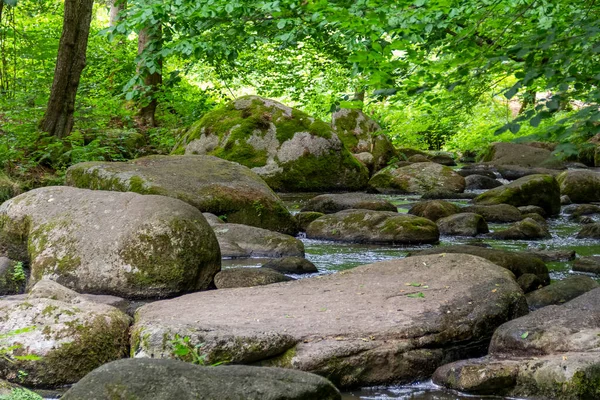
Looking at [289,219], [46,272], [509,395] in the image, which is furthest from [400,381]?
[289,219]

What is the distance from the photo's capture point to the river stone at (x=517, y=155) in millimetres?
19688

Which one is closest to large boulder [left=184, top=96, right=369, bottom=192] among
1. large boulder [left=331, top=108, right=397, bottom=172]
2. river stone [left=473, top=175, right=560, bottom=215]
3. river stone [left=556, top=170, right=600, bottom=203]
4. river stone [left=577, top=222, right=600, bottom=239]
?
river stone [left=473, top=175, right=560, bottom=215]

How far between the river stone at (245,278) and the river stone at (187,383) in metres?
3.15

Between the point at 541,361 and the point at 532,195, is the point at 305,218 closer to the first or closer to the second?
the point at 532,195

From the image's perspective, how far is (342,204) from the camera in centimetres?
1154

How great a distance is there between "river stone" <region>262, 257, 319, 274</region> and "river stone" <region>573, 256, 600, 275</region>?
2.88m

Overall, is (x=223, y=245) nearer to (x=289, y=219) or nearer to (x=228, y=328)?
(x=289, y=219)

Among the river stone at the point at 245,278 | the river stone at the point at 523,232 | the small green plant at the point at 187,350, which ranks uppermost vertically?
the river stone at the point at 523,232

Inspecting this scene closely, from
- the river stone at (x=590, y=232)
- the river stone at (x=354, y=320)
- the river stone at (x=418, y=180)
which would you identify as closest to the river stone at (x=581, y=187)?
the river stone at (x=418, y=180)

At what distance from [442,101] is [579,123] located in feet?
7.02

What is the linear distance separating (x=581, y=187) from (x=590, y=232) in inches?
163

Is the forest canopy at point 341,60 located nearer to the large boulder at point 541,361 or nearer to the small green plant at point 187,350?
the large boulder at point 541,361

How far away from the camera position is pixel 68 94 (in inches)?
480

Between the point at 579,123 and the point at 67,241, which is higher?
the point at 579,123
